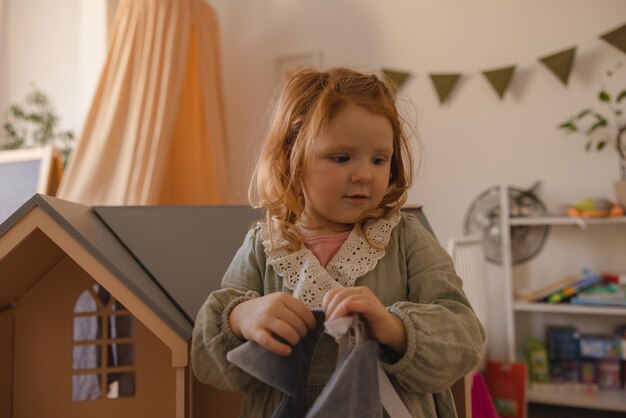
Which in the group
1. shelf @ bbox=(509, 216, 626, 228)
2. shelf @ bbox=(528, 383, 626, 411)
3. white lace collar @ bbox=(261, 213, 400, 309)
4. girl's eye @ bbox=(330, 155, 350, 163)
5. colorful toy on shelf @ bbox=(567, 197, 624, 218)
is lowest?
shelf @ bbox=(528, 383, 626, 411)

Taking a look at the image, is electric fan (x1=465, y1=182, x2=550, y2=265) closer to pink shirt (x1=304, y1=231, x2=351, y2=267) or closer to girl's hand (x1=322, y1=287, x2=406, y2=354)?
pink shirt (x1=304, y1=231, x2=351, y2=267)

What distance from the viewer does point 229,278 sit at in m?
0.83

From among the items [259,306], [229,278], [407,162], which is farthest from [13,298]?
[407,162]

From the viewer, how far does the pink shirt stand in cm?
80

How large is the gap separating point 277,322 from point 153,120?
5.88 feet

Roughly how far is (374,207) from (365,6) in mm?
2486

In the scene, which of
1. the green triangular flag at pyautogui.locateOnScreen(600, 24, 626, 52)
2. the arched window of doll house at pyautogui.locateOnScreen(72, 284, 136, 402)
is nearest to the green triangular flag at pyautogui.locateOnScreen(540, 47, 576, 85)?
the green triangular flag at pyautogui.locateOnScreen(600, 24, 626, 52)

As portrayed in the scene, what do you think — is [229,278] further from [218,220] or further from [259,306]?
[218,220]

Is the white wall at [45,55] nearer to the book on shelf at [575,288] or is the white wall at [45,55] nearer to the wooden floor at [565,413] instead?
the book on shelf at [575,288]

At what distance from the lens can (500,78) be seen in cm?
272

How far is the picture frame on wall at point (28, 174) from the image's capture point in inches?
69.1

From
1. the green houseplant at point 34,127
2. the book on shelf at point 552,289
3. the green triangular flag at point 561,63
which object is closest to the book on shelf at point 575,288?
the book on shelf at point 552,289

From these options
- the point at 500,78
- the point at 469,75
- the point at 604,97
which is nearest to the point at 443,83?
the point at 469,75

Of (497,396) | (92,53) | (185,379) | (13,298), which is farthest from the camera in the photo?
(92,53)
